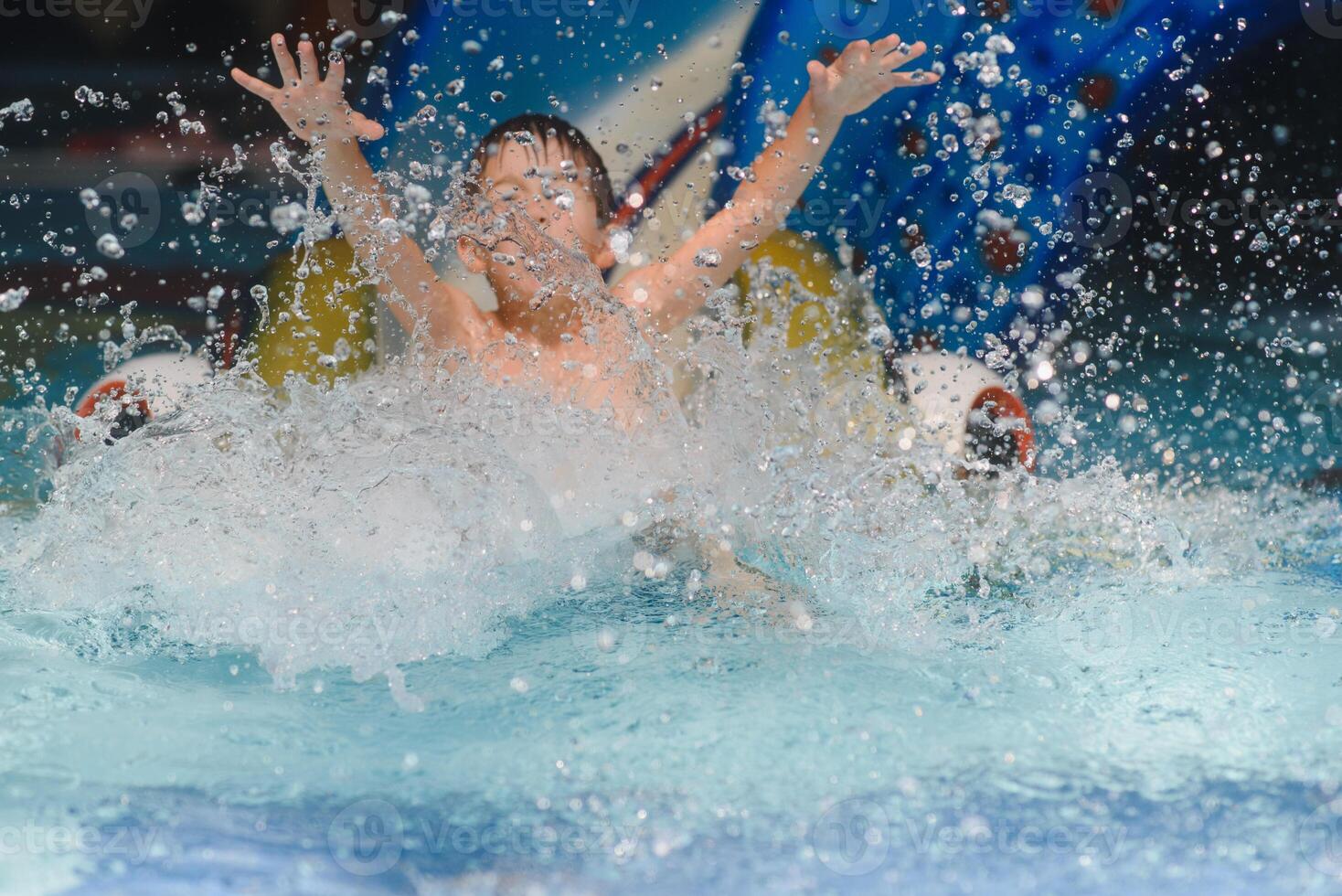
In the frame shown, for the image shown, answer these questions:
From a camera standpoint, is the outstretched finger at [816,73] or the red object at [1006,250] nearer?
the outstretched finger at [816,73]

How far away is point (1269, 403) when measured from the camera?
3.43 m

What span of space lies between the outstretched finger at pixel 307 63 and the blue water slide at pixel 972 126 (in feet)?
3.64

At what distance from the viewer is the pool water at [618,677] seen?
0.80 metres

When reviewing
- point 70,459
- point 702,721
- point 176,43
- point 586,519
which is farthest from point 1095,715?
point 176,43

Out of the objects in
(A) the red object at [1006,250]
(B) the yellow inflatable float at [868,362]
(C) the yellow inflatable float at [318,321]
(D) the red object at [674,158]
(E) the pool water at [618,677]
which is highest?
(D) the red object at [674,158]

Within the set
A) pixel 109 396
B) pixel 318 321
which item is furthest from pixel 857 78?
pixel 109 396

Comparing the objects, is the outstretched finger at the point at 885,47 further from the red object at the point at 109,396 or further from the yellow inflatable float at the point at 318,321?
the red object at the point at 109,396

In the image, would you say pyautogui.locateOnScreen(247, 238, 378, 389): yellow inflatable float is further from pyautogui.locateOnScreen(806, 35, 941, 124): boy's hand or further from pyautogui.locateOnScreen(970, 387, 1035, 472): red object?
pyautogui.locateOnScreen(970, 387, 1035, 472): red object

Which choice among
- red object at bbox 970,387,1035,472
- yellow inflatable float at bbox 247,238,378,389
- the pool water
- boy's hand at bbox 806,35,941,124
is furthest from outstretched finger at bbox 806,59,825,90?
yellow inflatable float at bbox 247,238,378,389

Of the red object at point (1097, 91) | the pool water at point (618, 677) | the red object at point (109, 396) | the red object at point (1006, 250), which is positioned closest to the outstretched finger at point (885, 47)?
the pool water at point (618, 677)

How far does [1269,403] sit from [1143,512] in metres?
2.25

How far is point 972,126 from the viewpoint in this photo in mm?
2449

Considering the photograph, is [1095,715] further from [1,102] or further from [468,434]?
[1,102]

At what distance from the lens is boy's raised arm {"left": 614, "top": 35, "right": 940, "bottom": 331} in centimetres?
156
